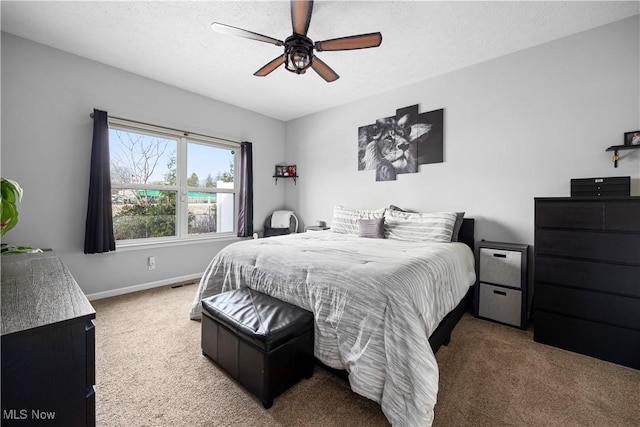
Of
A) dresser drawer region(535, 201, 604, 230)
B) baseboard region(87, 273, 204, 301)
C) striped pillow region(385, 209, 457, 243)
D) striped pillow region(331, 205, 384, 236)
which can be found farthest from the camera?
striped pillow region(331, 205, 384, 236)

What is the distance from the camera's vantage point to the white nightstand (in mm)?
2299

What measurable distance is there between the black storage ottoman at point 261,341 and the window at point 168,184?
2181mm

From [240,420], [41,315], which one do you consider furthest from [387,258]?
[41,315]

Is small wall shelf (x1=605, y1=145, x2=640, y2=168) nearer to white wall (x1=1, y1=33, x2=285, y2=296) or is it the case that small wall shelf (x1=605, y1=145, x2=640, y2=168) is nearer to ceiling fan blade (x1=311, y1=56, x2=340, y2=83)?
ceiling fan blade (x1=311, y1=56, x2=340, y2=83)

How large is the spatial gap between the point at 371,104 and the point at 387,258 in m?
2.63

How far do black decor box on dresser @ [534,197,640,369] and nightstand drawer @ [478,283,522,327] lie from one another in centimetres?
22

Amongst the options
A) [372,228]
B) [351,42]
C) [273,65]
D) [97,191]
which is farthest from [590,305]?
[97,191]

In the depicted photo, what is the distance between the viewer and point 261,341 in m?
1.34

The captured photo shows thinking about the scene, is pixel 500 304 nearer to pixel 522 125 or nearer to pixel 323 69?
pixel 522 125

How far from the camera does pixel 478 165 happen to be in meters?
2.82

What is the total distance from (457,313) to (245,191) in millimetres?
3240

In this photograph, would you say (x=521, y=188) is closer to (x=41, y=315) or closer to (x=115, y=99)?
(x=41, y=315)

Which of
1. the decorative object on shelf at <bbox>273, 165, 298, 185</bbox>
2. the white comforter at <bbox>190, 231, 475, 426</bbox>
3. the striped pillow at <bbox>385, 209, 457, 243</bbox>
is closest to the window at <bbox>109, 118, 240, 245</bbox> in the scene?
the decorative object on shelf at <bbox>273, 165, 298, 185</bbox>

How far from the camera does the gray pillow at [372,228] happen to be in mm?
2887
